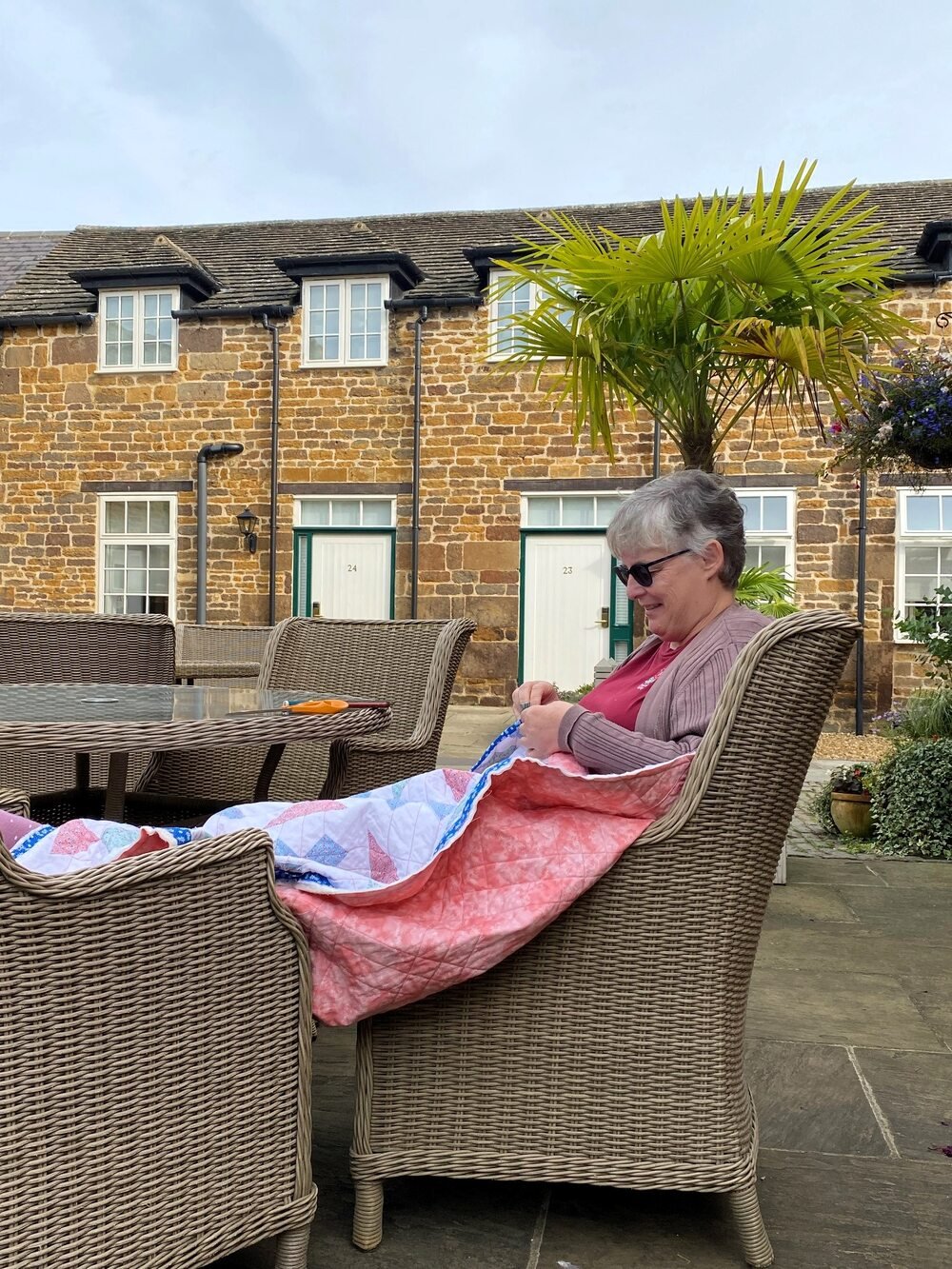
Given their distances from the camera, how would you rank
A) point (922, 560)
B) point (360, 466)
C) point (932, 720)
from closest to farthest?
point (932, 720)
point (922, 560)
point (360, 466)

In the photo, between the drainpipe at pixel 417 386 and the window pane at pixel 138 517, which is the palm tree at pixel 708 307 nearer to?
the drainpipe at pixel 417 386

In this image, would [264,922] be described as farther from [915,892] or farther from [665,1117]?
[915,892]

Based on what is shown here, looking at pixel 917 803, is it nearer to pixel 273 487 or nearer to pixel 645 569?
pixel 645 569

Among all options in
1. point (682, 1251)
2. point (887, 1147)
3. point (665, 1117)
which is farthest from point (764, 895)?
point (887, 1147)

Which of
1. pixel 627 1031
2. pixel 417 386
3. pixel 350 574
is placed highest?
pixel 417 386

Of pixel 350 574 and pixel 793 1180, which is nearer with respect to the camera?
pixel 793 1180

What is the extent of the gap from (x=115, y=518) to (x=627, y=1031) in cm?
1237

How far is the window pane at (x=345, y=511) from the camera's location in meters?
12.5

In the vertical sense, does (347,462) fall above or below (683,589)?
above

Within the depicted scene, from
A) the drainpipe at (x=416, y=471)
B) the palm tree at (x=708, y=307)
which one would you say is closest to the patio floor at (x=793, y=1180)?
the palm tree at (x=708, y=307)

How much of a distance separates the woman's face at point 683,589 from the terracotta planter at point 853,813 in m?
3.81

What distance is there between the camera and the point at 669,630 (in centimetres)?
205

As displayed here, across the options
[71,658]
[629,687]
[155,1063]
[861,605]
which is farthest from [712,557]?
[861,605]

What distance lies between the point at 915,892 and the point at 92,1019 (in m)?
3.76
